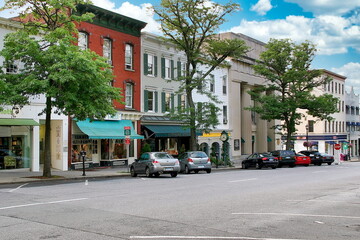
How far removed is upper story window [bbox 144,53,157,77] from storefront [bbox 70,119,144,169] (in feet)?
16.2

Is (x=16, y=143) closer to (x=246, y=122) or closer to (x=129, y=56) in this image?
(x=129, y=56)

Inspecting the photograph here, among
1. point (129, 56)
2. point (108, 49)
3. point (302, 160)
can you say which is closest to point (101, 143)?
point (108, 49)

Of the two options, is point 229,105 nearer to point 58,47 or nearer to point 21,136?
point 21,136

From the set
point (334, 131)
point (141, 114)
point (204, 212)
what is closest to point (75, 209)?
point (204, 212)

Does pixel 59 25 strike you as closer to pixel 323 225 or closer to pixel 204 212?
pixel 204 212

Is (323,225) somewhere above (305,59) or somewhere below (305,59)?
below

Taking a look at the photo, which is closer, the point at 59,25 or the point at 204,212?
→ the point at 204,212

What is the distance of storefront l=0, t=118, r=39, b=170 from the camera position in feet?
91.0

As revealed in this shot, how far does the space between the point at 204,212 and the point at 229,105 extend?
40.3m

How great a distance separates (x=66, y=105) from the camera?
22.1m

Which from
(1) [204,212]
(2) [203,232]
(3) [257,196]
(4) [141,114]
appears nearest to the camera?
(2) [203,232]

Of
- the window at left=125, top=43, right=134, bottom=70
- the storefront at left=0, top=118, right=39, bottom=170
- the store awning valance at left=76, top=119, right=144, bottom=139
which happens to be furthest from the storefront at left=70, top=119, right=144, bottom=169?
the window at left=125, top=43, right=134, bottom=70

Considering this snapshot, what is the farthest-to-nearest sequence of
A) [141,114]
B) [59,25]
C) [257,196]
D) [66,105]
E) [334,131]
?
1. [334,131]
2. [141,114]
3. [59,25]
4. [66,105]
5. [257,196]

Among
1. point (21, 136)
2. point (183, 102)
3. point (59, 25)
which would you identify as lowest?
point (21, 136)
